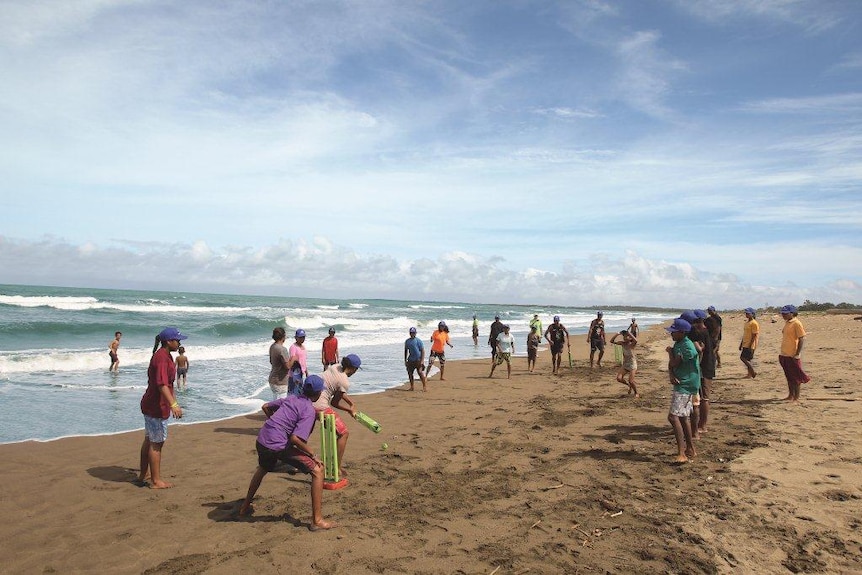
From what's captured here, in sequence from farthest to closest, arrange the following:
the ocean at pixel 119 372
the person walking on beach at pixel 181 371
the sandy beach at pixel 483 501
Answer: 1. the person walking on beach at pixel 181 371
2. the ocean at pixel 119 372
3. the sandy beach at pixel 483 501

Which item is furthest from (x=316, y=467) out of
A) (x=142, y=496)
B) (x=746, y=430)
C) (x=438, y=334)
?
(x=438, y=334)

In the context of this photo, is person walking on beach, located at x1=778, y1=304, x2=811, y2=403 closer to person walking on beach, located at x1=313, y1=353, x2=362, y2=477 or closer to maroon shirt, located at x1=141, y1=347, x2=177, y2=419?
person walking on beach, located at x1=313, y1=353, x2=362, y2=477

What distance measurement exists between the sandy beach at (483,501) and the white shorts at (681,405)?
677 millimetres

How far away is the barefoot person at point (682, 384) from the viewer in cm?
716

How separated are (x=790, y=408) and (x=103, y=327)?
112ft

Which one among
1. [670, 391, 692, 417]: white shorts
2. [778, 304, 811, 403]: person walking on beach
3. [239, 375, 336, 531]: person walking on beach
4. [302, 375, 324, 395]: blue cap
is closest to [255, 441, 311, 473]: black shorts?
[239, 375, 336, 531]: person walking on beach

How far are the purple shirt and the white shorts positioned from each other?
472cm

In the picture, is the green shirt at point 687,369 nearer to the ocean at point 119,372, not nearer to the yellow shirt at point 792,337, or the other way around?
the yellow shirt at point 792,337

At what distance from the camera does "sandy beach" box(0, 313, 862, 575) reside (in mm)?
4875

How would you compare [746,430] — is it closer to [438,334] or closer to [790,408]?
[790,408]

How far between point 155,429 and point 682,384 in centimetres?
683

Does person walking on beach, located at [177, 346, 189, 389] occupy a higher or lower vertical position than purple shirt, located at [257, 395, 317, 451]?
lower

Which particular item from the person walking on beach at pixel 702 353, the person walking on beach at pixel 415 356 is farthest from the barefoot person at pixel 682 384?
the person walking on beach at pixel 415 356

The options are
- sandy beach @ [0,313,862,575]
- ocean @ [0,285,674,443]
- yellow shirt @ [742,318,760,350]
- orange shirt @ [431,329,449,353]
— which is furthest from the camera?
orange shirt @ [431,329,449,353]
